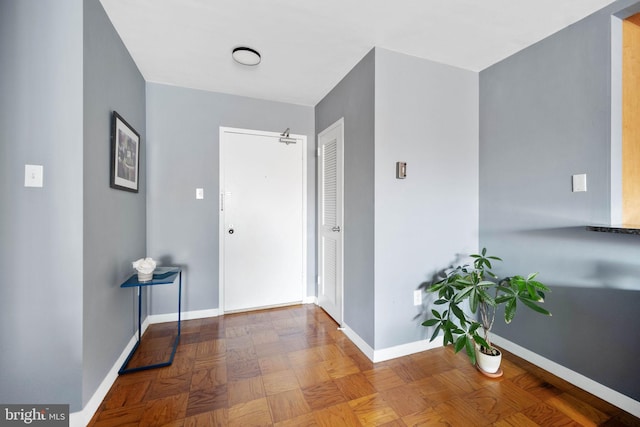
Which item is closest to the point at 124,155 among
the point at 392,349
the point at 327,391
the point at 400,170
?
the point at 400,170

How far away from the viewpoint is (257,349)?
2.16m

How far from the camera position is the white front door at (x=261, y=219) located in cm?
286

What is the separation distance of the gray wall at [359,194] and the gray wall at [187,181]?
1212 mm

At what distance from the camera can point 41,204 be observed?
1.32 meters

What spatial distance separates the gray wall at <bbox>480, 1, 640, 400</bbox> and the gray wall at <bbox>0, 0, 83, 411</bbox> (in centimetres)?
287

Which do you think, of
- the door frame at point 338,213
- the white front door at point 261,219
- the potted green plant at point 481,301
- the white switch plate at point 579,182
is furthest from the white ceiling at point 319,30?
the potted green plant at point 481,301

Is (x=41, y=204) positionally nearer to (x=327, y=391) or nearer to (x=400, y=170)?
(x=327, y=391)

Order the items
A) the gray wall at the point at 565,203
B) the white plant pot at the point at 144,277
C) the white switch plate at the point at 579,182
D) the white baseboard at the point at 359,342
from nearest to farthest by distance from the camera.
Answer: the gray wall at the point at 565,203, the white switch plate at the point at 579,182, the white plant pot at the point at 144,277, the white baseboard at the point at 359,342

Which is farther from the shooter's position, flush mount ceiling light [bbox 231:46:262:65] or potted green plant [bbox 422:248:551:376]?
flush mount ceiling light [bbox 231:46:262:65]

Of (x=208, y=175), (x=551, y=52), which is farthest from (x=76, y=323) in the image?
(x=551, y=52)

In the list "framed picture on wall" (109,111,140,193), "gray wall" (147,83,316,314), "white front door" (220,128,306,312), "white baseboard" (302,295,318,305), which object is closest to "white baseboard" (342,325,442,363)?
"white baseboard" (302,295,318,305)

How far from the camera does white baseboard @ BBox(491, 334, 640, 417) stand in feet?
4.86

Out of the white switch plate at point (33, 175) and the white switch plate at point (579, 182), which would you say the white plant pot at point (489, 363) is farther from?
the white switch plate at point (33, 175)

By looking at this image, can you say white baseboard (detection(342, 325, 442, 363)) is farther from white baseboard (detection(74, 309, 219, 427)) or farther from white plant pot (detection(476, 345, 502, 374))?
white baseboard (detection(74, 309, 219, 427))
